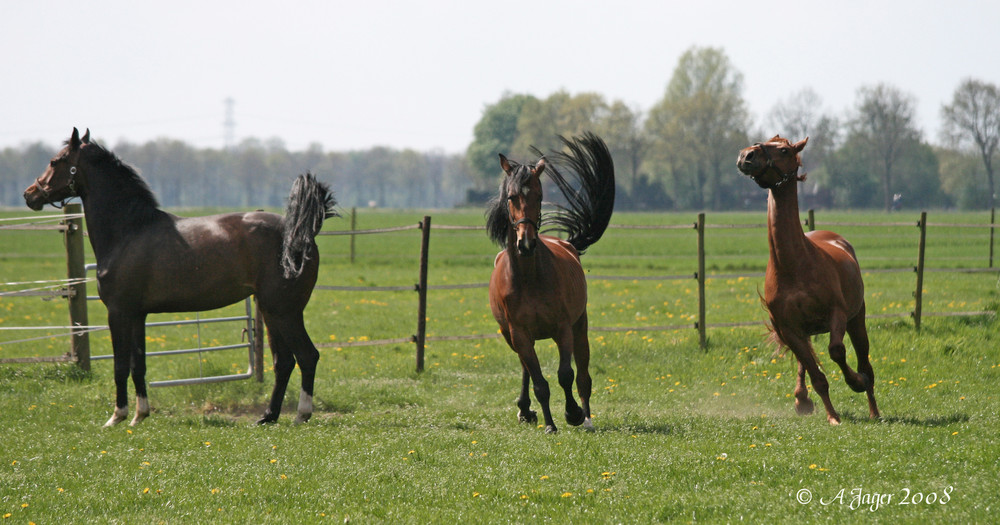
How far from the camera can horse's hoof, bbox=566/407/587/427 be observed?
7379 mm

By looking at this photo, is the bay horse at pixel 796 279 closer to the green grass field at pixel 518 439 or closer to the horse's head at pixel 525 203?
the green grass field at pixel 518 439

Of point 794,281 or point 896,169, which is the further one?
point 896,169

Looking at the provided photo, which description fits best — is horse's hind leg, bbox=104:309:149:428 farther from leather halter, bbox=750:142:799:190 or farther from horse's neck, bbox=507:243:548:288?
leather halter, bbox=750:142:799:190

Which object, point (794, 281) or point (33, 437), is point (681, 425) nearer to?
point (794, 281)

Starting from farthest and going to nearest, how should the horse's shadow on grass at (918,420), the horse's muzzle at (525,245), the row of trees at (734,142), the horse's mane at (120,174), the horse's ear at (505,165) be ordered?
the row of trees at (734,142) < the horse's mane at (120,174) < the horse's shadow on grass at (918,420) < the horse's ear at (505,165) < the horse's muzzle at (525,245)

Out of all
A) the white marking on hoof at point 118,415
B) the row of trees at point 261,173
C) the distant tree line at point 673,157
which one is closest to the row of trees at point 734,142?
the distant tree line at point 673,157

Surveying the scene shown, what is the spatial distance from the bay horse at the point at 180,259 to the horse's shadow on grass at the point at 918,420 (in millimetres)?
5041

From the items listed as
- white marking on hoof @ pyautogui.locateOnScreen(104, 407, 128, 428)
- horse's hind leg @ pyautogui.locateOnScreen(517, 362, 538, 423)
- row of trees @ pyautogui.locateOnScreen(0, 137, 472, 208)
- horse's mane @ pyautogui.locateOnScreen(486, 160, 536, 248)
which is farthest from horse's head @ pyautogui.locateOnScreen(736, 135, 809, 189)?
row of trees @ pyautogui.locateOnScreen(0, 137, 472, 208)

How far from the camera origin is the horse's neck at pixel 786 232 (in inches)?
Answer: 285

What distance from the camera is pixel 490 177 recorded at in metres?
113

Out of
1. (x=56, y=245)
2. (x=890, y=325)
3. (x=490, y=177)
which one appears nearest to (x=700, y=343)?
(x=890, y=325)

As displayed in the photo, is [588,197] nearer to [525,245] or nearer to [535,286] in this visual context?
[535,286]

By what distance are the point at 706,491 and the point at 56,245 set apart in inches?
1600

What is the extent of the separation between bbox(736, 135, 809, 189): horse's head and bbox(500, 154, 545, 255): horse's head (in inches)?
66.2
